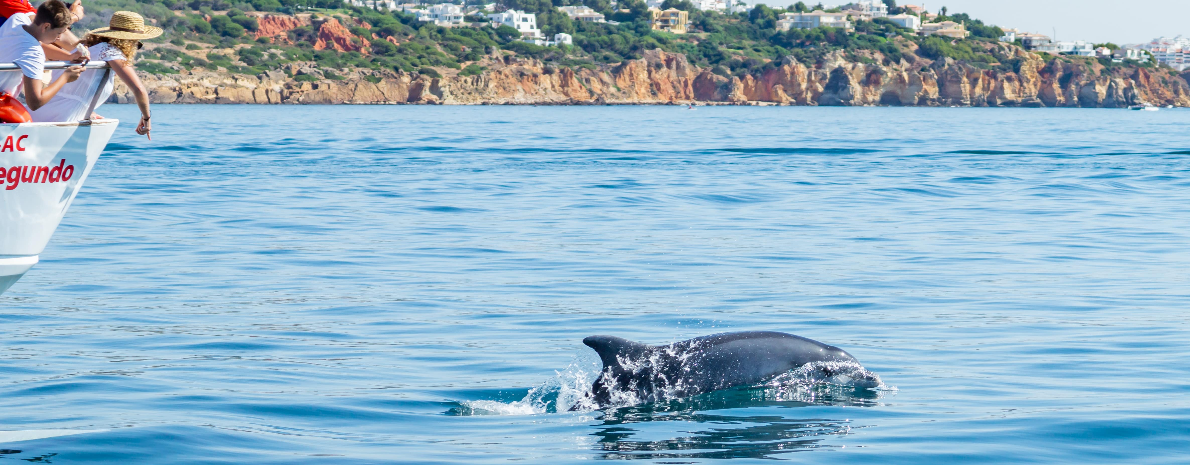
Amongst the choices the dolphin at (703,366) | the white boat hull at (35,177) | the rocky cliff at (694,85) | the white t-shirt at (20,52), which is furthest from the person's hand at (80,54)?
the rocky cliff at (694,85)

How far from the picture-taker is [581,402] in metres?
9.54

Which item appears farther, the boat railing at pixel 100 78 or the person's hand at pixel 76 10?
the person's hand at pixel 76 10

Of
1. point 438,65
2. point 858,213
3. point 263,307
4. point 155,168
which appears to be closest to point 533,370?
point 263,307

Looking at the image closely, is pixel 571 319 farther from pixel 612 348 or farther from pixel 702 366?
pixel 612 348

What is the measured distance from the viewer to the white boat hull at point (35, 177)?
785cm

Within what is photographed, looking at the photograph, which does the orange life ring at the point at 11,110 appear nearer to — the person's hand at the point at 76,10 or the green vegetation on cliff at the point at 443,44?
the person's hand at the point at 76,10

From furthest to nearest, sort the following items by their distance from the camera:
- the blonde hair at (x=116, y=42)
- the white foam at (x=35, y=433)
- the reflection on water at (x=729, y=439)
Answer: the white foam at (x=35, y=433)
the reflection on water at (x=729, y=439)
the blonde hair at (x=116, y=42)

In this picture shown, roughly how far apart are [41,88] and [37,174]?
568 millimetres

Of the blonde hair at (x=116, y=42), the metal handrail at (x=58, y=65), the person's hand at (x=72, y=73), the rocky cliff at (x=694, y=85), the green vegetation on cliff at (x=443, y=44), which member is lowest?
the rocky cliff at (x=694, y=85)

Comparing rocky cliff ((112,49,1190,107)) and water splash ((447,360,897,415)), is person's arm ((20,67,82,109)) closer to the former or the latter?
water splash ((447,360,897,415))

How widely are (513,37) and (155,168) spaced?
143922 millimetres

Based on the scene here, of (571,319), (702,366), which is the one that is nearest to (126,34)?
(702,366)

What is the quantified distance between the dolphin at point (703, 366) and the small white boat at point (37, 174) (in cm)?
378

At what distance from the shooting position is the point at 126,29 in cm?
808
